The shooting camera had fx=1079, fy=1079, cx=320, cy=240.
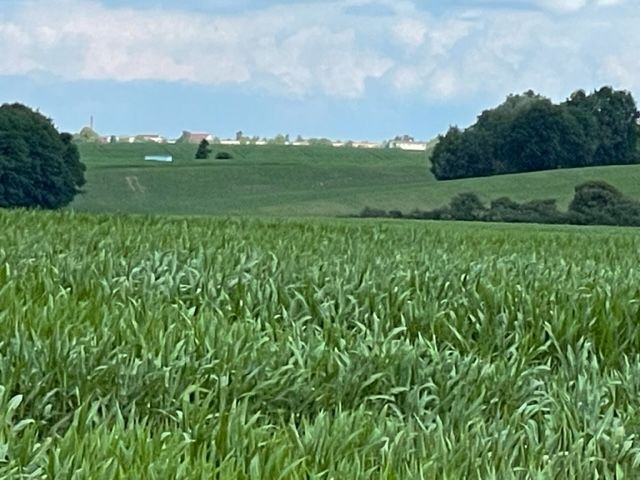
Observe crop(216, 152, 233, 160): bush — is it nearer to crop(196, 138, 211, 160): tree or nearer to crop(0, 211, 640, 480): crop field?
→ crop(196, 138, 211, 160): tree

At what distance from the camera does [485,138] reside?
70.7 meters

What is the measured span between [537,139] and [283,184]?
1797 centimetres

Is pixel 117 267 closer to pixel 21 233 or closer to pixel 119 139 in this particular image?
pixel 21 233

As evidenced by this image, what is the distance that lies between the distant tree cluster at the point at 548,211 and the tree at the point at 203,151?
23921mm

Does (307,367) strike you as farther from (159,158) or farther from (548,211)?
(159,158)

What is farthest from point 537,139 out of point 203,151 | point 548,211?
point 203,151

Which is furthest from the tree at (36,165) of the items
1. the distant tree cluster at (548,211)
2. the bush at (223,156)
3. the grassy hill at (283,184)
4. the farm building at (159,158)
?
the bush at (223,156)

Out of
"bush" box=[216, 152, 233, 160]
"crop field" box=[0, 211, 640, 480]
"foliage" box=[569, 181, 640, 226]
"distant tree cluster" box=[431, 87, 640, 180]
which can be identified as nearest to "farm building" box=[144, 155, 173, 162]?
"bush" box=[216, 152, 233, 160]

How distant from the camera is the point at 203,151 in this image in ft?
247

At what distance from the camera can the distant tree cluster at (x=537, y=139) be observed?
69.9m

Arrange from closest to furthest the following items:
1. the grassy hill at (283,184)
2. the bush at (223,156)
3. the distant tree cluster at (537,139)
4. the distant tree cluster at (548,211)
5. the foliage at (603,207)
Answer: the foliage at (603,207), the distant tree cluster at (548,211), the grassy hill at (283,184), the distant tree cluster at (537,139), the bush at (223,156)

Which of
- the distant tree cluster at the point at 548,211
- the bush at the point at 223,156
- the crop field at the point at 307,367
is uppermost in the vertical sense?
the crop field at the point at 307,367

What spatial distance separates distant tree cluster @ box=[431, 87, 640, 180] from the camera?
229ft

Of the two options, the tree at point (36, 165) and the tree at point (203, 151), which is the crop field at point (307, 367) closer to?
the tree at point (36, 165)
